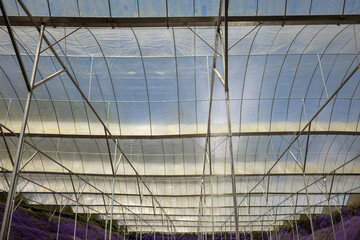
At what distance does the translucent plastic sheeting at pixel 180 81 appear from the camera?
25.0 m

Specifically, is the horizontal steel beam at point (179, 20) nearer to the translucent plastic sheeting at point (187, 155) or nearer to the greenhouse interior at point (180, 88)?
the greenhouse interior at point (180, 88)

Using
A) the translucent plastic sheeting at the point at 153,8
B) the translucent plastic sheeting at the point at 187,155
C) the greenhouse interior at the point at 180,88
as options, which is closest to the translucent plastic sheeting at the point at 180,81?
the greenhouse interior at the point at 180,88

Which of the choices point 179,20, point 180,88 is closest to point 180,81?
point 180,88

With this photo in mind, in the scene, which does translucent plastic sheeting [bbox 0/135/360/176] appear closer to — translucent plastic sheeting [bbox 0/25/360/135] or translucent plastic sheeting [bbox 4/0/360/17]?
translucent plastic sheeting [bbox 0/25/360/135]

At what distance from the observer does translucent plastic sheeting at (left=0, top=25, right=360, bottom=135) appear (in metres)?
25.0

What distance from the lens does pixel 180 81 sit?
29344 millimetres

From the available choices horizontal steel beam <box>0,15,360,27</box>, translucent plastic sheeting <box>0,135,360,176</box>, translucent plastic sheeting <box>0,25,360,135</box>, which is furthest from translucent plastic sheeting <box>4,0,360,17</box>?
translucent plastic sheeting <box>0,135,360,176</box>

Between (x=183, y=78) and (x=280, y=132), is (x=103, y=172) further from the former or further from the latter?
(x=280, y=132)

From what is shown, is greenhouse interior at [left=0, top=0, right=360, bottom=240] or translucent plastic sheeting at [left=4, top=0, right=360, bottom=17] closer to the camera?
translucent plastic sheeting at [left=4, top=0, right=360, bottom=17]

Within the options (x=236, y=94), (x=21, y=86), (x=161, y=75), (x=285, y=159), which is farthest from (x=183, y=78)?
(x=285, y=159)

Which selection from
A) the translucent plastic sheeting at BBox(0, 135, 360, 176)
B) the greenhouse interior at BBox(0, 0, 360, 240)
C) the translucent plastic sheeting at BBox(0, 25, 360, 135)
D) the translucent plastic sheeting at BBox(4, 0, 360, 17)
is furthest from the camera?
the translucent plastic sheeting at BBox(0, 135, 360, 176)

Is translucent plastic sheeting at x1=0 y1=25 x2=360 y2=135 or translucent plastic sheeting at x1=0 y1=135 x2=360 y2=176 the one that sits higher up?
translucent plastic sheeting at x1=0 y1=25 x2=360 y2=135

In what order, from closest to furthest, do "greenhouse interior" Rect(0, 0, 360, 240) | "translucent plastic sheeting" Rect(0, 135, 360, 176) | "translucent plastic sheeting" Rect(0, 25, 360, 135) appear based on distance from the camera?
1. "greenhouse interior" Rect(0, 0, 360, 240)
2. "translucent plastic sheeting" Rect(0, 25, 360, 135)
3. "translucent plastic sheeting" Rect(0, 135, 360, 176)

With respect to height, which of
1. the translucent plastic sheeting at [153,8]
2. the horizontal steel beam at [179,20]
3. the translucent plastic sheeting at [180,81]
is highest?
the translucent plastic sheeting at [180,81]
